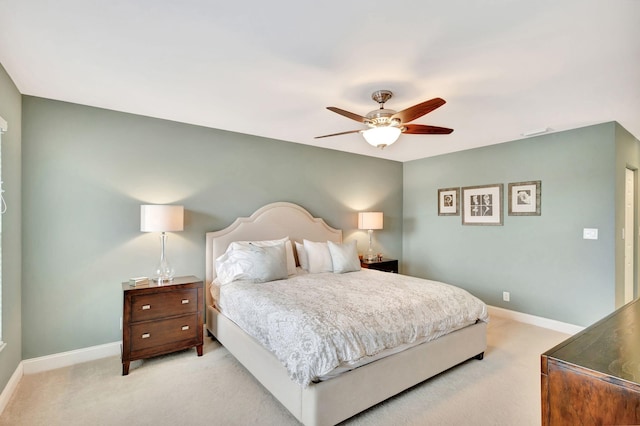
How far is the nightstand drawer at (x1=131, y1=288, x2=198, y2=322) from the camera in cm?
275

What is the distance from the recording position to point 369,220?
15.8 feet

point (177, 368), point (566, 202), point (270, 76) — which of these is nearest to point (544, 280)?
point (566, 202)

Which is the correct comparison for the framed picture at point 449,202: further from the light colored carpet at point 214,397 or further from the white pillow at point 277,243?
the white pillow at point 277,243

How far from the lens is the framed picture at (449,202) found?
493 cm

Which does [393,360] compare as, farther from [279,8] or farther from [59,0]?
[59,0]

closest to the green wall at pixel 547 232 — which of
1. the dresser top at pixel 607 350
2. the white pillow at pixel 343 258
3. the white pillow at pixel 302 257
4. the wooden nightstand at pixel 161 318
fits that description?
the white pillow at pixel 343 258

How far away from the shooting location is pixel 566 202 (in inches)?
148

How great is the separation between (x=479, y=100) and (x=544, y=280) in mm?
2642

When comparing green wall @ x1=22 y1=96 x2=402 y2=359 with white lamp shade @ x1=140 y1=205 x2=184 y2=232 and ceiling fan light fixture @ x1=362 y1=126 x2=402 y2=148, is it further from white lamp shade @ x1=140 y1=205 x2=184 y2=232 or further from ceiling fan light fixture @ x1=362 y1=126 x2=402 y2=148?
ceiling fan light fixture @ x1=362 y1=126 x2=402 y2=148

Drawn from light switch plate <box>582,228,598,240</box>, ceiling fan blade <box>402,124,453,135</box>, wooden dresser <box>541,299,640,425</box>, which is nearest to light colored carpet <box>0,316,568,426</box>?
wooden dresser <box>541,299,640,425</box>

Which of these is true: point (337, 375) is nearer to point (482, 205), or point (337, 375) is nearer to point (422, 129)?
point (422, 129)

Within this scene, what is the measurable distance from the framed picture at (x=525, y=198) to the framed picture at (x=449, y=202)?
796mm

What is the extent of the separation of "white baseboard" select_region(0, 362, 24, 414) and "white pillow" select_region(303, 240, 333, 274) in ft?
8.92

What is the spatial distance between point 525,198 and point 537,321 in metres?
1.61
